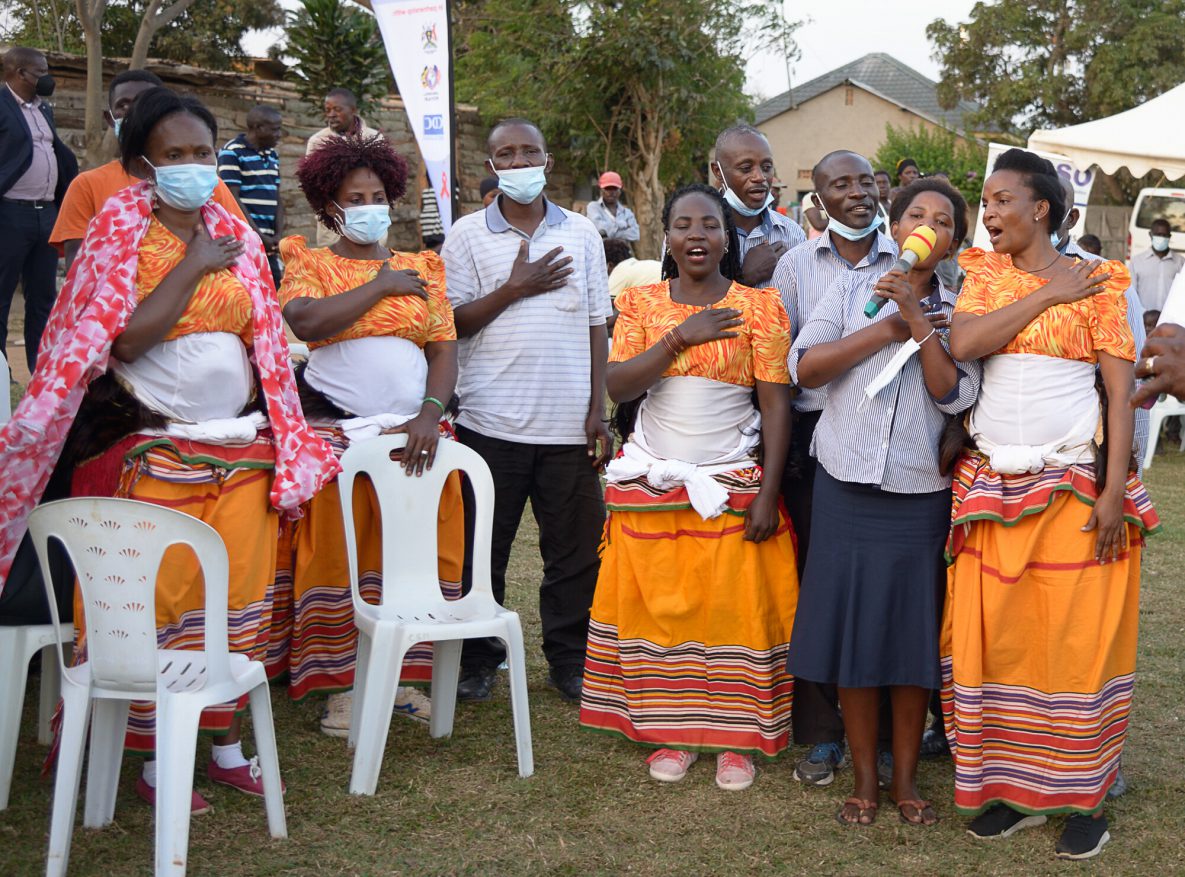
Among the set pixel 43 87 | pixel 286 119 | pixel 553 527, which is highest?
pixel 286 119

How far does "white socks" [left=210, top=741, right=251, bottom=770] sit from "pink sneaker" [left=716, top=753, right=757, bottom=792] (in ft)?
5.02

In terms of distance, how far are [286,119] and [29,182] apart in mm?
8547

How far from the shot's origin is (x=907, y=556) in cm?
381

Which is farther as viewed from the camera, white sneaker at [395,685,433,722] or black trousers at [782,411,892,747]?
white sneaker at [395,685,433,722]

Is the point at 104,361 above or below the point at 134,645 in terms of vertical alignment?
above

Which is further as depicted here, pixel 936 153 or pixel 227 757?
pixel 936 153

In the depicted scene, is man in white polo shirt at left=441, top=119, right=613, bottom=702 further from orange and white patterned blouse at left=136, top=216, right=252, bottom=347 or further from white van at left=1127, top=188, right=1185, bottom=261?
white van at left=1127, top=188, right=1185, bottom=261

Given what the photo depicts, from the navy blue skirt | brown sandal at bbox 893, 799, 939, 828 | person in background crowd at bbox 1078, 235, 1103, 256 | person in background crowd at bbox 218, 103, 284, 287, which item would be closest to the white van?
person in background crowd at bbox 1078, 235, 1103, 256

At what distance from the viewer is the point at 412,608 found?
4.38 m

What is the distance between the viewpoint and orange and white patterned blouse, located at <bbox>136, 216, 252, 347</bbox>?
3752 mm

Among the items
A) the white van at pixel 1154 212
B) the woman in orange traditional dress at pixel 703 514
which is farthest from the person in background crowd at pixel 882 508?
the white van at pixel 1154 212

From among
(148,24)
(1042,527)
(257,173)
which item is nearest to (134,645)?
(1042,527)

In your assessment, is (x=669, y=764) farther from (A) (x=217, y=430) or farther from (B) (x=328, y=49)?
(B) (x=328, y=49)

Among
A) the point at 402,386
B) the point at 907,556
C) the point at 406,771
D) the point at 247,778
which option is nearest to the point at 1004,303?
the point at 907,556
